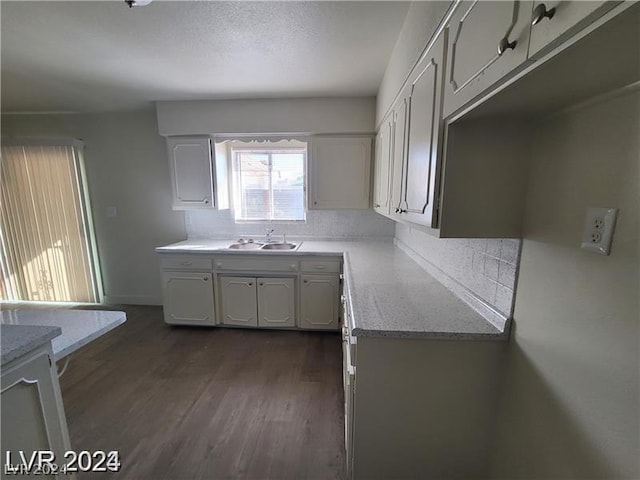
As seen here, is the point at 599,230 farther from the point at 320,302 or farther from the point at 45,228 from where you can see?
the point at 45,228

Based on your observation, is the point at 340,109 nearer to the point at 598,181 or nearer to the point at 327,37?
the point at 327,37

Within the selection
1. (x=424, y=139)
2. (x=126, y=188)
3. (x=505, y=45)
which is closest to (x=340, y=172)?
(x=424, y=139)

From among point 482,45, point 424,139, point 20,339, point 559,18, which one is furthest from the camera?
point 424,139

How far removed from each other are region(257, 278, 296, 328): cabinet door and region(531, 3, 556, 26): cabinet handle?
2360 millimetres

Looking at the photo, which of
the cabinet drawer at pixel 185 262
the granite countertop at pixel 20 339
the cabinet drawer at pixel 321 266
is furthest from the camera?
the cabinet drawer at pixel 185 262

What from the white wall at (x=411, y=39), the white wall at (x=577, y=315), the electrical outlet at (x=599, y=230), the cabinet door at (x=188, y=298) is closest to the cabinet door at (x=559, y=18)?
the white wall at (x=577, y=315)

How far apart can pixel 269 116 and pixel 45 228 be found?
3.15m

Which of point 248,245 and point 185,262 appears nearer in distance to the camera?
point 185,262

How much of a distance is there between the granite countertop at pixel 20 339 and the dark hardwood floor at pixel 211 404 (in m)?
0.96

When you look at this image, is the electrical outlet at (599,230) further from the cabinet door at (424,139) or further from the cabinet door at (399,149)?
the cabinet door at (399,149)

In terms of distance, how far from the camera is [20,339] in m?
0.82

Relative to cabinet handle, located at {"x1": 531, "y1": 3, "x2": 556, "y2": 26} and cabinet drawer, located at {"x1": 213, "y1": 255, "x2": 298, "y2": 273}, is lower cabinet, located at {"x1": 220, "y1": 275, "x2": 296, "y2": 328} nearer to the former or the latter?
cabinet drawer, located at {"x1": 213, "y1": 255, "x2": 298, "y2": 273}

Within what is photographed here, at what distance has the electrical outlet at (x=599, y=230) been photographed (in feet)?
2.15

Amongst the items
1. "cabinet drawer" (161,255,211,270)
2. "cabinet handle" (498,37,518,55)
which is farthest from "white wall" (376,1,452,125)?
"cabinet drawer" (161,255,211,270)
